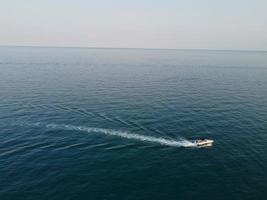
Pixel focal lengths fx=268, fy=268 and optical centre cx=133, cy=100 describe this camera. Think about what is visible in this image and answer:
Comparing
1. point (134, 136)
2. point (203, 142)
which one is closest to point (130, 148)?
point (134, 136)

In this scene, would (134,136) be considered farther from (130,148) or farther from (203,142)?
(203,142)

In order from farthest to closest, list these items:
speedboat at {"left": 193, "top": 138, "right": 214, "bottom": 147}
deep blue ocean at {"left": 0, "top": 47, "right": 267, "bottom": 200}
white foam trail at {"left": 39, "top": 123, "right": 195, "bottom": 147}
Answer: white foam trail at {"left": 39, "top": 123, "right": 195, "bottom": 147} → speedboat at {"left": 193, "top": 138, "right": 214, "bottom": 147} → deep blue ocean at {"left": 0, "top": 47, "right": 267, "bottom": 200}

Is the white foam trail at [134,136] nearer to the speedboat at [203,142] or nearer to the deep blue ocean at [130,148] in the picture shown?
the deep blue ocean at [130,148]

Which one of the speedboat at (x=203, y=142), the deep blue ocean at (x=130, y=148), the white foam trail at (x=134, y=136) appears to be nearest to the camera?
the deep blue ocean at (x=130, y=148)

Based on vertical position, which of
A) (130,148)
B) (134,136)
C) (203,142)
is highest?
(203,142)

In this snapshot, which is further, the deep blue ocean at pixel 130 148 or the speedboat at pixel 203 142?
the speedboat at pixel 203 142

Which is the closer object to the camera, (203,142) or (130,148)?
(130,148)

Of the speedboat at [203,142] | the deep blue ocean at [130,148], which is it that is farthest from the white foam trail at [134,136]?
the speedboat at [203,142]

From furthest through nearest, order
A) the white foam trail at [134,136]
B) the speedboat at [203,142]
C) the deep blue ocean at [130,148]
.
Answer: the white foam trail at [134,136] < the speedboat at [203,142] < the deep blue ocean at [130,148]

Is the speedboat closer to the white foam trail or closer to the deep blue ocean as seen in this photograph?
the white foam trail

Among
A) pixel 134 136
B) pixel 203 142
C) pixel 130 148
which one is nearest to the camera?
pixel 130 148

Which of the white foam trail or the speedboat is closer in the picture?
the speedboat

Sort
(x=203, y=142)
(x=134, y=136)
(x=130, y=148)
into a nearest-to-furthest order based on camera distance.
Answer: (x=130, y=148) < (x=203, y=142) < (x=134, y=136)

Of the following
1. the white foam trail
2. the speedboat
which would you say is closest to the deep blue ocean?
the white foam trail
